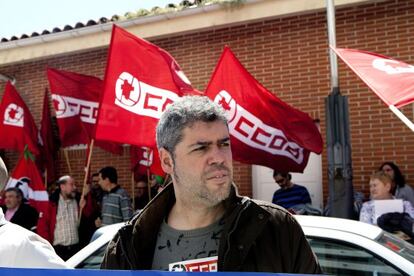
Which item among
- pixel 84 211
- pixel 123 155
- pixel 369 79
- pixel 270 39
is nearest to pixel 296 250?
pixel 369 79

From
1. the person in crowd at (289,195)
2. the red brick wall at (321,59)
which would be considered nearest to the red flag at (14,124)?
the red brick wall at (321,59)

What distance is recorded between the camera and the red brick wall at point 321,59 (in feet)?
23.5

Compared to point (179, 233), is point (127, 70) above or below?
above

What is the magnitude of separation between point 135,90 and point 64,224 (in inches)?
92.0

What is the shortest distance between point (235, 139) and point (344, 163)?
1.22m

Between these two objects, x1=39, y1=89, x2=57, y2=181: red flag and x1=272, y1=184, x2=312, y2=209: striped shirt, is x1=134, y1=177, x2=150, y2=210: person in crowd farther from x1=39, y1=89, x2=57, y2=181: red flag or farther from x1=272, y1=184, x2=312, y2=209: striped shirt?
x1=272, y1=184, x2=312, y2=209: striped shirt

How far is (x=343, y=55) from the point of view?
4922 millimetres

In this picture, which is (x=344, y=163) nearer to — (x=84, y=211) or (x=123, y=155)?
(x=84, y=211)

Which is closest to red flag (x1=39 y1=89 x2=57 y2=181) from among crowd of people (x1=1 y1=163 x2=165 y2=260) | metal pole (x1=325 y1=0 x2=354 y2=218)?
crowd of people (x1=1 y1=163 x2=165 y2=260)

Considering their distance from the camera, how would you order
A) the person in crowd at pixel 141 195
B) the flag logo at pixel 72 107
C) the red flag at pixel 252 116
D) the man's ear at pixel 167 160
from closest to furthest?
the man's ear at pixel 167 160
the red flag at pixel 252 116
the flag logo at pixel 72 107
the person in crowd at pixel 141 195

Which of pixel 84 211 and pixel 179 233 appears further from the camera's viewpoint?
pixel 84 211

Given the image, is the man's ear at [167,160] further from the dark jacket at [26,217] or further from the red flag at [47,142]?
the red flag at [47,142]

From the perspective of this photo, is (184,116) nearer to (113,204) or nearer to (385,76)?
(385,76)

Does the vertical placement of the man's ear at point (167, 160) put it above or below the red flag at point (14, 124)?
below
